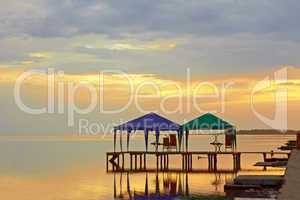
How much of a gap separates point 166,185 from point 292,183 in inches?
289

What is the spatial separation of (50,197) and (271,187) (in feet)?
22.6

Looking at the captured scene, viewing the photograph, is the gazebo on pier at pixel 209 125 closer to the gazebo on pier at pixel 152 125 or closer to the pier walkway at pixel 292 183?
the gazebo on pier at pixel 152 125

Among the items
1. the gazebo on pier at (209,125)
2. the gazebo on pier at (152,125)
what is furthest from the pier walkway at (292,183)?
the gazebo on pier at (152,125)

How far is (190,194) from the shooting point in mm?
18812

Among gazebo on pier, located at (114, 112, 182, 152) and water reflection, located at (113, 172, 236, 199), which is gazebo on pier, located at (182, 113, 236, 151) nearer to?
gazebo on pier, located at (114, 112, 182, 152)

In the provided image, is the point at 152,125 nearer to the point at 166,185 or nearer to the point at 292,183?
the point at 166,185

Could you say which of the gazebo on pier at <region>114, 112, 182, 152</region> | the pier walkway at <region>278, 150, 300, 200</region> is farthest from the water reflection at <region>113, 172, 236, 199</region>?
the gazebo on pier at <region>114, 112, 182, 152</region>

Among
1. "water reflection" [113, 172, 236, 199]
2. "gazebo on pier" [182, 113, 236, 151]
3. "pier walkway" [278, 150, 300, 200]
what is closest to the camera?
"pier walkway" [278, 150, 300, 200]

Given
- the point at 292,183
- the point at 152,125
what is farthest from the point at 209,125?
the point at 292,183

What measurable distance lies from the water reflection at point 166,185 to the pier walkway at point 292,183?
1998 mm

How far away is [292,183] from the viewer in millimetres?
14922

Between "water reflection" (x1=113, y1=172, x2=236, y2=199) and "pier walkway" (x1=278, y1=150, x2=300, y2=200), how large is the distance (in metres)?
2.00

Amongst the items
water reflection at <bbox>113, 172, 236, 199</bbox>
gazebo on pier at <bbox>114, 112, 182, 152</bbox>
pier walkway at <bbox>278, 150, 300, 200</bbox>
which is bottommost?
water reflection at <bbox>113, 172, 236, 199</bbox>

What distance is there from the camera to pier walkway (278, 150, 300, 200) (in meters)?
12.4
